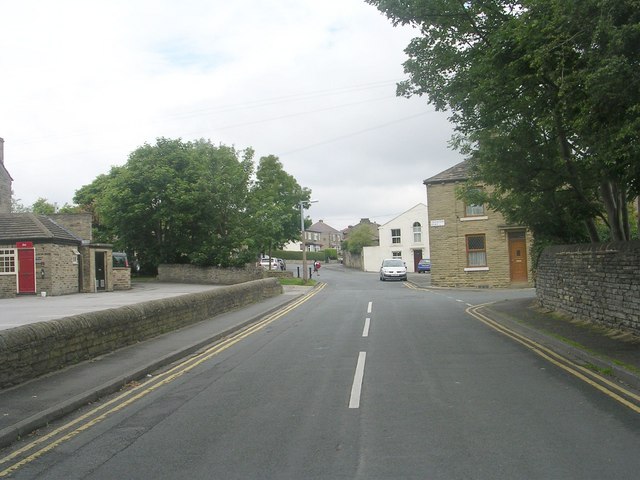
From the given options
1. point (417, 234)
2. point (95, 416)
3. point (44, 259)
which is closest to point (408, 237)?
point (417, 234)

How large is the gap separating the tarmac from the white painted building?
47.9 metres

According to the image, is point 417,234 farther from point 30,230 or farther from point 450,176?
point 30,230

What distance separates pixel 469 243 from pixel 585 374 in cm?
2666

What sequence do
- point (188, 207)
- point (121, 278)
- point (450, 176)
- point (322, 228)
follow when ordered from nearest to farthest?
1. point (121, 278)
2. point (450, 176)
3. point (188, 207)
4. point (322, 228)

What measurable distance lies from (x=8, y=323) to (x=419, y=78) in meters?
12.4

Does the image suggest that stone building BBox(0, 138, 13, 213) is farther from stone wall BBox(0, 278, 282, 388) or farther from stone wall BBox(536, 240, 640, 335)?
stone wall BBox(536, 240, 640, 335)

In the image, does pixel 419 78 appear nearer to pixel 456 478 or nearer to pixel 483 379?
pixel 483 379

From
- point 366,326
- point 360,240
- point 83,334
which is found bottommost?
point 366,326

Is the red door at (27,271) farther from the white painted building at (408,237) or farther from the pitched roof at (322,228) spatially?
the pitched roof at (322,228)

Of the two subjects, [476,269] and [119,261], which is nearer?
[476,269]

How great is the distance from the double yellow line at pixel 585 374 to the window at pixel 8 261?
24989mm

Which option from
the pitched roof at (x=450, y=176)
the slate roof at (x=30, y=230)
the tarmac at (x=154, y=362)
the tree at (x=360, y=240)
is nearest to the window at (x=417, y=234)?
the tree at (x=360, y=240)

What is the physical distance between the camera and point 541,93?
939 cm

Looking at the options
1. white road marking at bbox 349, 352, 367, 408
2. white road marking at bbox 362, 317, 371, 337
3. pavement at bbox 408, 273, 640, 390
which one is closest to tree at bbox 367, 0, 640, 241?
pavement at bbox 408, 273, 640, 390
